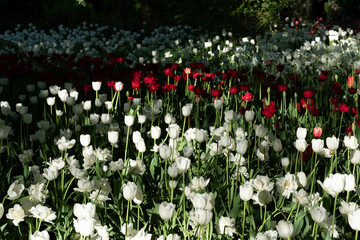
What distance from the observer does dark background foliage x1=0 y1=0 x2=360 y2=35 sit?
8.44 metres

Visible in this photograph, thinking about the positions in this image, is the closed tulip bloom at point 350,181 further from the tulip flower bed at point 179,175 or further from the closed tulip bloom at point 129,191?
the closed tulip bloom at point 129,191

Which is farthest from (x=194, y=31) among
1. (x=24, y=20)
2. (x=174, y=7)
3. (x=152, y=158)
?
(x=152, y=158)

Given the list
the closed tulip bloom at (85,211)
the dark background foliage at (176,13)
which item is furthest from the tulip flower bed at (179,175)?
the dark background foliage at (176,13)

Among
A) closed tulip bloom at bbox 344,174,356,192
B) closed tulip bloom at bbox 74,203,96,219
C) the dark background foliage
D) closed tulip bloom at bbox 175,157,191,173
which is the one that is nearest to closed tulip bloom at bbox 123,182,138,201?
closed tulip bloom at bbox 74,203,96,219

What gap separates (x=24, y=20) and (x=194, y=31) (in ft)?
15.5

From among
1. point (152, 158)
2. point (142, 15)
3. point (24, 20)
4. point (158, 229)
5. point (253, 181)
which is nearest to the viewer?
point (253, 181)

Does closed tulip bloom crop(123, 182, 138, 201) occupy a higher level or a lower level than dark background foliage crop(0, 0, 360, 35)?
lower

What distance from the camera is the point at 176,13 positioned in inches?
378

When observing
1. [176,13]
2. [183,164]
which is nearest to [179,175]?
[183,164]

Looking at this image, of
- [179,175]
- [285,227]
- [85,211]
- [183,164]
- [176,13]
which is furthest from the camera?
[176,13]

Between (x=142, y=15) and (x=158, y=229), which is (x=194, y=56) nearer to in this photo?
(x=158, y=229)

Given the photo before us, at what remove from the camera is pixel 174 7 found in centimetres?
960

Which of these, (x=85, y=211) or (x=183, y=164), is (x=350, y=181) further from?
(x=85, y=211)

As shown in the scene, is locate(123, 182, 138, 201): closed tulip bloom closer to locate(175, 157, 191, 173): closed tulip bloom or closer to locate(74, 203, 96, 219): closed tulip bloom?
locate(74, 203, 96, 219): closed tulip bloom
